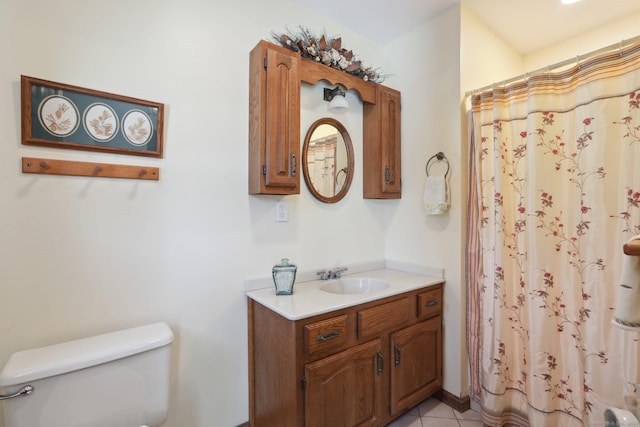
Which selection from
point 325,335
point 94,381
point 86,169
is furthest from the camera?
point 325,335

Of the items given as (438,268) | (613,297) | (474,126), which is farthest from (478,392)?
(474,126)

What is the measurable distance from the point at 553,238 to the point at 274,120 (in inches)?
63.3

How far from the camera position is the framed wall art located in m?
1.20

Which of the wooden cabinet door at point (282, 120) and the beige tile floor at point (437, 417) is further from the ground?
the wooden cabinet door at point (282, 120)

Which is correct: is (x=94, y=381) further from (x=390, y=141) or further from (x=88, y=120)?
(x=390, y=141)

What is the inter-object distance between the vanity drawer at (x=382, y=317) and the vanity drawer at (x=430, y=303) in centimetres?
14

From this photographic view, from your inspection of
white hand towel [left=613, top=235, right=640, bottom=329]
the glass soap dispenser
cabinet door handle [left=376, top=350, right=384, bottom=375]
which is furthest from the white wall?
white hand towel [left=613, top=235, right=640, bottom=329]

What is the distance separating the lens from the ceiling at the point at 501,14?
76.2 inches

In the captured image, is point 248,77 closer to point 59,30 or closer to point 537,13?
point 59,30

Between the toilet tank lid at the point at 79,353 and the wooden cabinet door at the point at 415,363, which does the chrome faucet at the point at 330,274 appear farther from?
the toilet tank lid at the point at 79,353

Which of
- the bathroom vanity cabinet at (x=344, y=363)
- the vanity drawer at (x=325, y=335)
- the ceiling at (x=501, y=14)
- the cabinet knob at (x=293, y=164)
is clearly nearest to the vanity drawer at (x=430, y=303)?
the bathroom vanity cabinet at (x=344, y=363)

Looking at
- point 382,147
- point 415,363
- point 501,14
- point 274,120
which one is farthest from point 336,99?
point 415,363

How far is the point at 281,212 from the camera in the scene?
6.16ft

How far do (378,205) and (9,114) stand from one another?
6.86 feet
